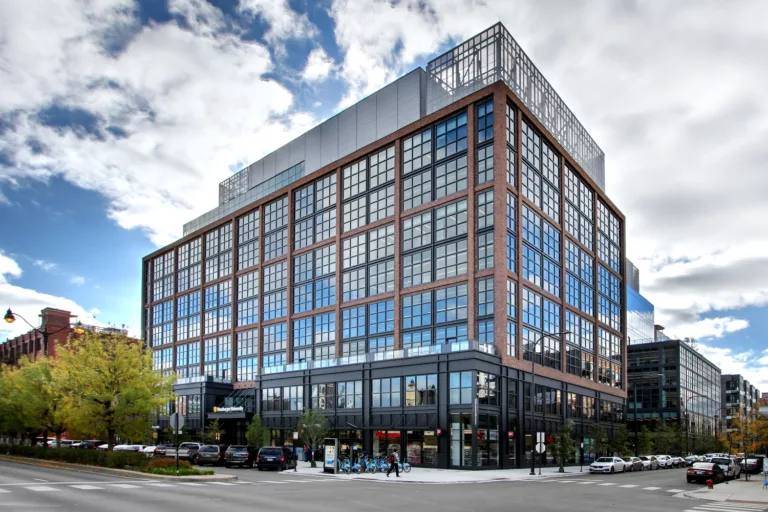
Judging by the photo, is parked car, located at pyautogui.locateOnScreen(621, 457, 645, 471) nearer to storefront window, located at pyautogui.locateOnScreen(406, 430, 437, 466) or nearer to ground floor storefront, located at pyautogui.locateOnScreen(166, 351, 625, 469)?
ground floor storefront, located at pyautogui.locateOnScreen(166, 351, 625, 469)

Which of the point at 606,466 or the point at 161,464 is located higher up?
the point at 161,464

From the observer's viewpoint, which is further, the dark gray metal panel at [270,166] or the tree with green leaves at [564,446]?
the dark gray metal panel at [270,166]

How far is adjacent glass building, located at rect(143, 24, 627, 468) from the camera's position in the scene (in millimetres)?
57719

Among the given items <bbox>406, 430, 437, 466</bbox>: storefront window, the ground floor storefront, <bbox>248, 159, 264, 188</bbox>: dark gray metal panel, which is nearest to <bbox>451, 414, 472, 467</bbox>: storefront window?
the ground floor storefront

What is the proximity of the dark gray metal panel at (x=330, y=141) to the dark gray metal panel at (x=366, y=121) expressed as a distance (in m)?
4.55

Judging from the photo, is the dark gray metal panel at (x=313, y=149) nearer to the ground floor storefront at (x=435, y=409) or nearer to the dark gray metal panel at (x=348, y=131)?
the dark gray metal panel at (x=348, y=131)

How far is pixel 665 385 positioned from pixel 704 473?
96.7m

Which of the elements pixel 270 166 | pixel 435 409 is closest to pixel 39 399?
pixel 435 409

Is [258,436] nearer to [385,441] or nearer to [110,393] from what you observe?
[385,441]

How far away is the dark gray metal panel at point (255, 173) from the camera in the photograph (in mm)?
92713

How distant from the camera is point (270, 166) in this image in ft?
297

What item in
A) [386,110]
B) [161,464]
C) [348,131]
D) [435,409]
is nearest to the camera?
[161,464]

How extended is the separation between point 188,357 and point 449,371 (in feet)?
186

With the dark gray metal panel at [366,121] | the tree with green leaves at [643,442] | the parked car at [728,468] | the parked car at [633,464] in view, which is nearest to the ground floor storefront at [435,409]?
the parked car at [633,464]
